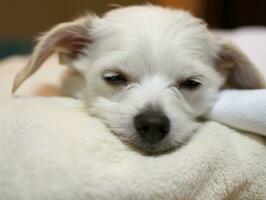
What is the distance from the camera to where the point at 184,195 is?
0.91 metres

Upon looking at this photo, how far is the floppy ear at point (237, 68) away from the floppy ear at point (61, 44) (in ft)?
1.32

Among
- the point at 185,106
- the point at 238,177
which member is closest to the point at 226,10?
the point at 185,106

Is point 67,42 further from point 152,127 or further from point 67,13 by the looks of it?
point 67,13

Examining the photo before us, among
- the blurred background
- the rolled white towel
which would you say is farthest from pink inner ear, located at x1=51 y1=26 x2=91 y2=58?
the blurred background

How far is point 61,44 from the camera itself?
4.51 feet

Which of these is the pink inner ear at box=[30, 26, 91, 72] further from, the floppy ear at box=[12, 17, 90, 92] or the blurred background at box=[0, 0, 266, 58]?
the blurred background at box=[0, 0, 266, 58]

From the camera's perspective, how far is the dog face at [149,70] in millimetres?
1090

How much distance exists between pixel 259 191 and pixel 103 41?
1.90 ft

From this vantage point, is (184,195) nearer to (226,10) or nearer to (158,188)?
(158,188)

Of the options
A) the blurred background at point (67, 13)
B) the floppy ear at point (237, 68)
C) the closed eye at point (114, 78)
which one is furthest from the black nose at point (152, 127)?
the blurred background at point (67, 13)

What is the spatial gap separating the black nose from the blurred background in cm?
216

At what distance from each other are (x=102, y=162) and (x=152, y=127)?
0.19m

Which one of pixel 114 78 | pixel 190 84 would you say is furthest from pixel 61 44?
pixel 190 84

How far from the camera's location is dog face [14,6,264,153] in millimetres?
1090
